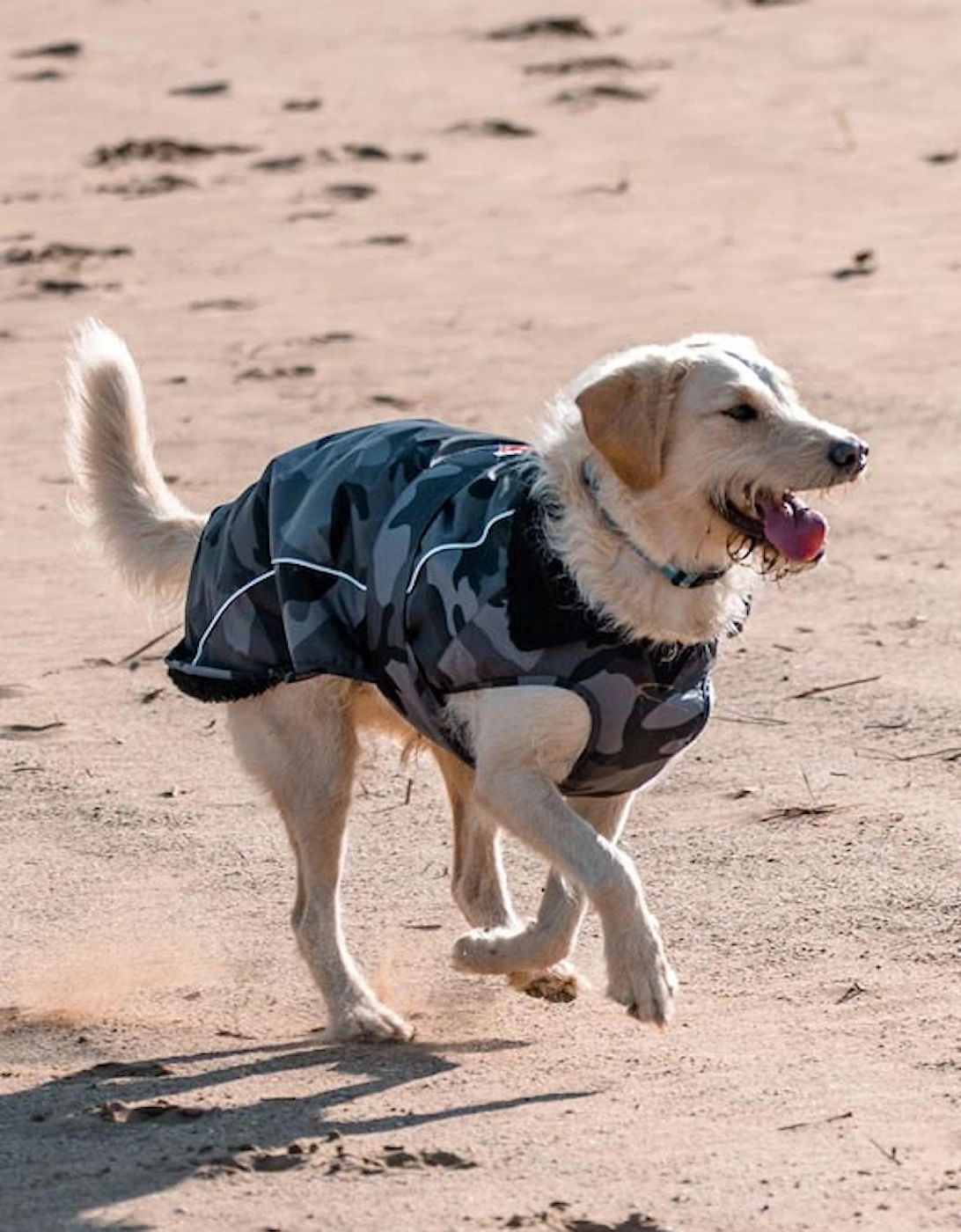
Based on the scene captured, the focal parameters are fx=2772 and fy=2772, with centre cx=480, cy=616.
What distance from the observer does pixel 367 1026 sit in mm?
6027

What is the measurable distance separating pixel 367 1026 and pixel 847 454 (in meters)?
1.63

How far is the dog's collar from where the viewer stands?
5.63 m

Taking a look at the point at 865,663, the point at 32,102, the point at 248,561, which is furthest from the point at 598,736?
the point at 32,102

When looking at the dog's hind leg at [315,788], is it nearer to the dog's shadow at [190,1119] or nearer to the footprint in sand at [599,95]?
the dog's shadow at [190,1119]

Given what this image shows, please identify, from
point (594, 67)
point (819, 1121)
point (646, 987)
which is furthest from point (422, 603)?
point (594, 67)

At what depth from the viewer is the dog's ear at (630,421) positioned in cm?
559

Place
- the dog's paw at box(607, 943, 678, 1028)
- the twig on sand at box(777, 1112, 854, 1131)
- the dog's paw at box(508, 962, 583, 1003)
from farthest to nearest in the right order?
the dog's paw at box(508, 962, 583, 1003), the dog's paw at box(607, 943, 678, 1028), the twig on sand at box(777, 1112, 854, 1131)

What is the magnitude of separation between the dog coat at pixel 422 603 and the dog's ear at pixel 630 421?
0.22m

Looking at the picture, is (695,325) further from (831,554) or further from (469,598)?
(469,598)

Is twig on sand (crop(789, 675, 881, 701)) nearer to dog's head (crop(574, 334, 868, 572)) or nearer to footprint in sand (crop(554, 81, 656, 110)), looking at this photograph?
dog's head (crop(574, 334, 868, 572))

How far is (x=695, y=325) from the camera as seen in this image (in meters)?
11.7

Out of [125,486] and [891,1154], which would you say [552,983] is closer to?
[891,1154]

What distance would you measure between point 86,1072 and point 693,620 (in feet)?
A: 5.13

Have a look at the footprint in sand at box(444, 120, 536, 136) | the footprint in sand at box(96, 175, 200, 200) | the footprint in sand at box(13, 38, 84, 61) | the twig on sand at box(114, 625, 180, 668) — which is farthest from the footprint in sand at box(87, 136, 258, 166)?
the twig on sand at box(114, 625, 180, 668)
